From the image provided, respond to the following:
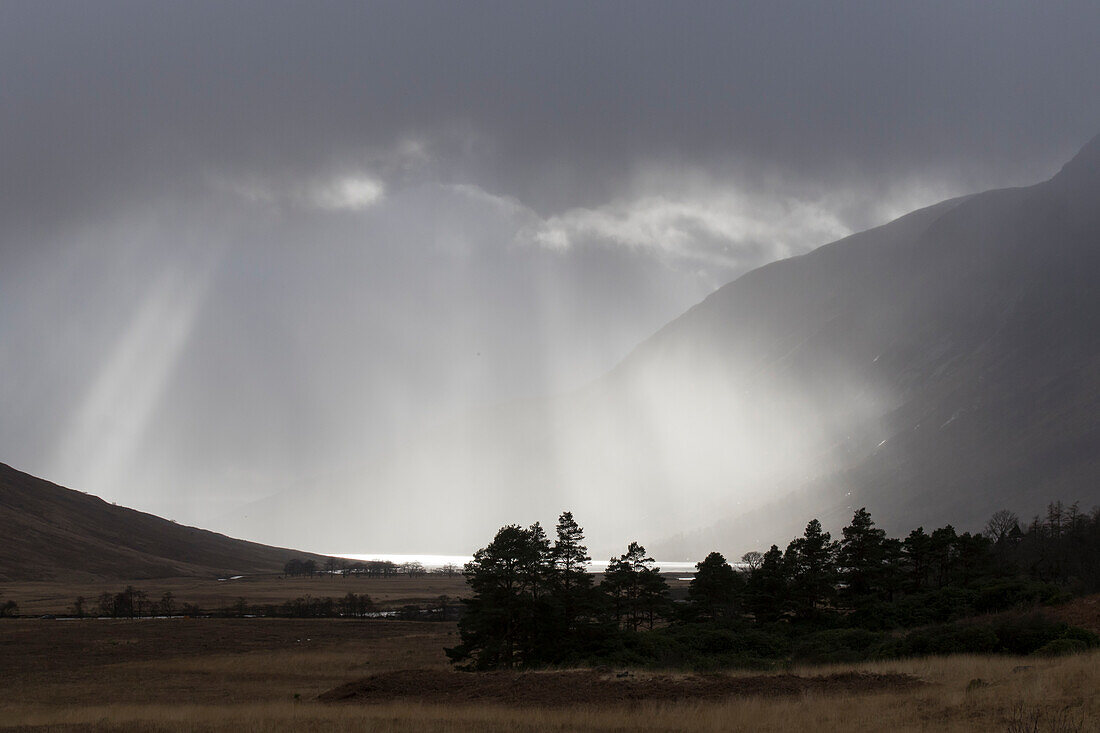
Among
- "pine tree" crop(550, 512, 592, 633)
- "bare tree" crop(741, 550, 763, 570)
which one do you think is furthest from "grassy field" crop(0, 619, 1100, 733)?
"bare tree" crop(741, 550, 763, 570)

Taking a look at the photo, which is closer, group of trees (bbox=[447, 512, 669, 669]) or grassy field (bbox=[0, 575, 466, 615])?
group of trees (bbox=[447, 512, 669, 669])

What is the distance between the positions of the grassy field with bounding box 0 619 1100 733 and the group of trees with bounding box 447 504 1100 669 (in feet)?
30.9

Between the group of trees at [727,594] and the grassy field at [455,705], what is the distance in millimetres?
9410

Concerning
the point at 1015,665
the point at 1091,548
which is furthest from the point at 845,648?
the point at 1091,548

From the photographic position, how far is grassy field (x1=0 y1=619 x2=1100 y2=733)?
802 inches

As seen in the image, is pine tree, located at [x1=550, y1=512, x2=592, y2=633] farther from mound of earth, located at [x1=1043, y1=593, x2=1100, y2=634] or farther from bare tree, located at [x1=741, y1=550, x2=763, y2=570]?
mound of earth, located at [x1=1043, y1=593, x2=1100, y2=634]

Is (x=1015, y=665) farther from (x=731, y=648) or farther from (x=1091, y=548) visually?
(x=1091, y=548)

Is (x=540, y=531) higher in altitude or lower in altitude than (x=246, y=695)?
higher

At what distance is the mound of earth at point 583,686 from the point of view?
26547 mm

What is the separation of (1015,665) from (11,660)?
75846 mm

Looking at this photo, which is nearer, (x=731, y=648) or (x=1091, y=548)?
(x=731, y=648)

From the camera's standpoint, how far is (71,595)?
160 m

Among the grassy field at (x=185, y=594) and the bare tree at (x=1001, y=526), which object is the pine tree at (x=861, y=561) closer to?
the bare tree at (x=1001, y=526)

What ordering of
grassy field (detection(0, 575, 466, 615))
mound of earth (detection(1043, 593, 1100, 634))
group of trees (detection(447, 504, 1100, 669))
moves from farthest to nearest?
grassy field (detection(0, 575, 466, 615))
group of trees (detection(447, 504, 1100, 669))
mound of earth (detection(1043, 593, 1100, 634))
